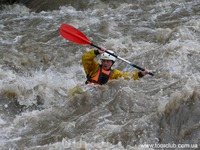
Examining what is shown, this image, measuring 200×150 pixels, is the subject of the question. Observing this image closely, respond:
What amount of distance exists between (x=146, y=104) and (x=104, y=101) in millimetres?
787

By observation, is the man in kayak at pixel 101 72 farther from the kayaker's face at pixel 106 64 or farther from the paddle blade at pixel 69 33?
the paddle blade at pixel 69 33

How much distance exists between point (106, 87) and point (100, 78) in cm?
43

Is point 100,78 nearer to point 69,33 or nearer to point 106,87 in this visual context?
point 106,87

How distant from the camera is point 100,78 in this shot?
491cm

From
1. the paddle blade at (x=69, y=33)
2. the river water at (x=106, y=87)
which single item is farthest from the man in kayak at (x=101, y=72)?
the paddle blade at (x=69, y=33)

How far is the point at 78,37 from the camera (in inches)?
216

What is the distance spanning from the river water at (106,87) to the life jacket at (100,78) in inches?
14.4

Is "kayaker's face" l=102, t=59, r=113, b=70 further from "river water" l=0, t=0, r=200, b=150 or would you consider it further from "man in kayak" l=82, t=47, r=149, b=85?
"river water" l=0, t=0, r=200, b=150

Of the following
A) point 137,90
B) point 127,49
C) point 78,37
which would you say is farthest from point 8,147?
point 127,49

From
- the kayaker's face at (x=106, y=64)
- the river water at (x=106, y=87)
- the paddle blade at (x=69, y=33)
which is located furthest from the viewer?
the paddle blade at (x=69, y=33)

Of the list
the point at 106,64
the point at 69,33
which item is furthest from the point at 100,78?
the point at 69,33

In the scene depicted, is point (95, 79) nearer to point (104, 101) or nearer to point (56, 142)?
point (104, 101)

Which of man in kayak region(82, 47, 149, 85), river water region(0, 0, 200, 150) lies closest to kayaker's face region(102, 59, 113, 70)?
man in kayak region(82, 47, 149, 85)

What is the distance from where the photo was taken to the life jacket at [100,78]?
489 centimetres
